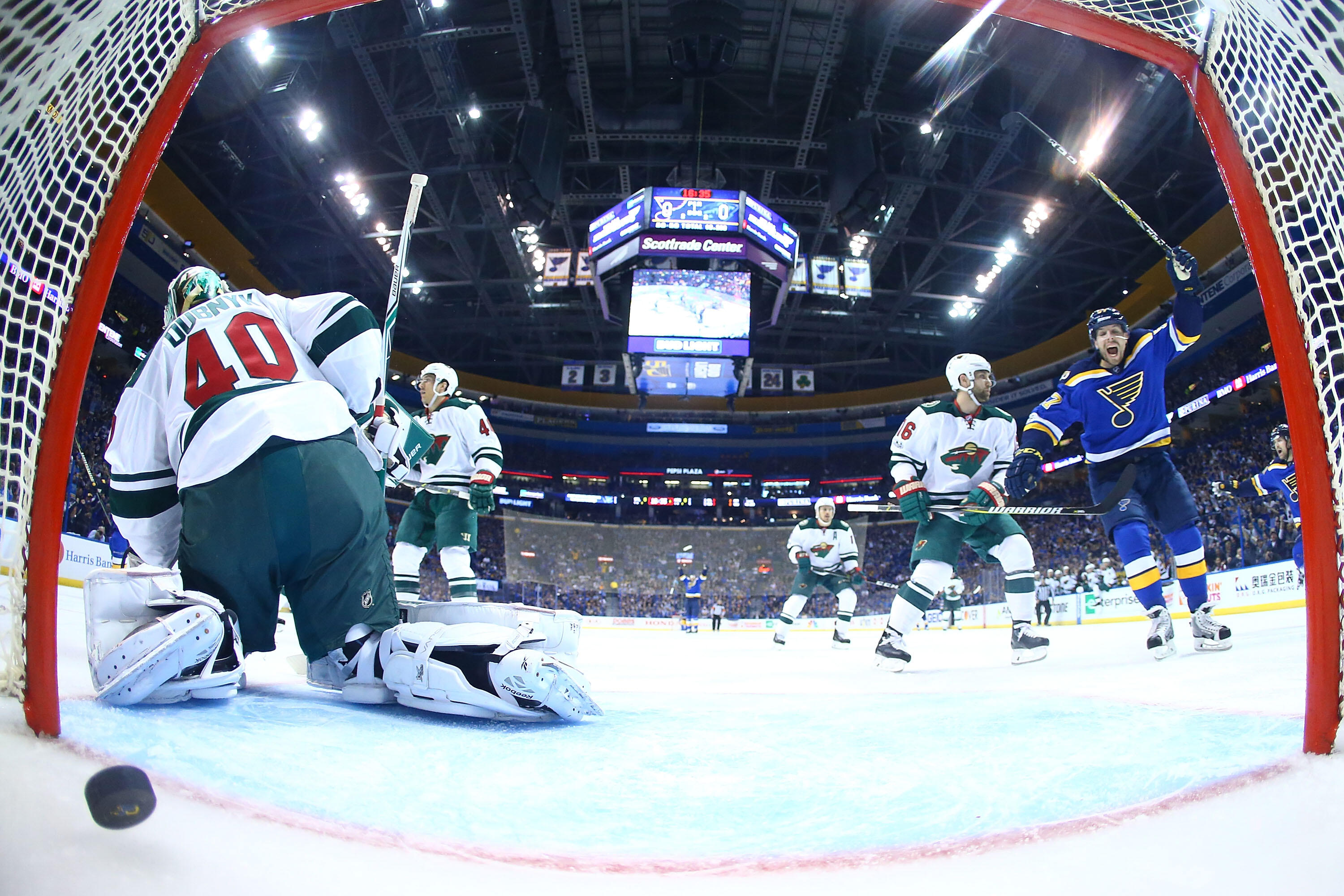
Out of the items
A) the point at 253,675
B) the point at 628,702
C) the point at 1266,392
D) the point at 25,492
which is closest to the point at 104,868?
the point at 25,492

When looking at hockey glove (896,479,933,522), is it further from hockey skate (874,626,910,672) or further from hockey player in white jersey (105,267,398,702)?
hockey player in white jersey (105,267,398,702)

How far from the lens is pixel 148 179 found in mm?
1288

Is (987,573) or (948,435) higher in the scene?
(948,435)

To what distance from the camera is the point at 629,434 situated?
27.2 metres

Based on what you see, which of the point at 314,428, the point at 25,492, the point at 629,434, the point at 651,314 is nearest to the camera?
the point at 25,492

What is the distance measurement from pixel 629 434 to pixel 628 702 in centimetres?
2506

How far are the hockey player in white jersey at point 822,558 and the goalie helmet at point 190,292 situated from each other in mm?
6145

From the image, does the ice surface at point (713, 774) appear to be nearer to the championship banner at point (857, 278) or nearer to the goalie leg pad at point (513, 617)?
the goalie leg pad at point (513, 617)

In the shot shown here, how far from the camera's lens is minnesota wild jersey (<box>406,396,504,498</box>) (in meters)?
4.55

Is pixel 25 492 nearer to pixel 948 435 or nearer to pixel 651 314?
pixel 948 435

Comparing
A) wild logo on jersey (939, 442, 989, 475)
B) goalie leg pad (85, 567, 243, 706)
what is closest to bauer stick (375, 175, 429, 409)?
goalie leg pad (85, 567, 243, 706)

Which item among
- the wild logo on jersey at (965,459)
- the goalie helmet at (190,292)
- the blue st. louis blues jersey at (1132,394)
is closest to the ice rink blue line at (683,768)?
the goalie helmet at (190,292)

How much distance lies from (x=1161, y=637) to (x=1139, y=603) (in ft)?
15.7

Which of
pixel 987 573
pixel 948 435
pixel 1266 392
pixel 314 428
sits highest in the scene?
pixel 1266 392
